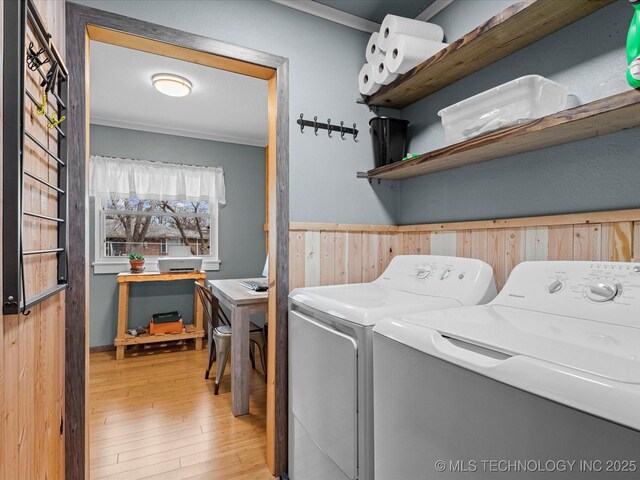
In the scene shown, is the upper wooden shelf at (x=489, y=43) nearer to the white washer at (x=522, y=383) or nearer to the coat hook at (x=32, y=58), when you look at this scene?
the white washer at (x=522, y=383)

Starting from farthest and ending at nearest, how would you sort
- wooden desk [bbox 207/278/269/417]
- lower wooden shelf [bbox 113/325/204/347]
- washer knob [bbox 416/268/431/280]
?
lower wooden shelf [bbox 113/325/204/347]
wooden desk [bbox 207/278/269/417]
washer knob [bbox 416/268/431/280]

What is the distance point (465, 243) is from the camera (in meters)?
1.73

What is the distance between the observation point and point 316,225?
1907 mm

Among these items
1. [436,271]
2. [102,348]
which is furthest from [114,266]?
[436,271]

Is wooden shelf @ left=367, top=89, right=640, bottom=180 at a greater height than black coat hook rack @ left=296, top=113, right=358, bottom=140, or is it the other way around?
black coat hook rack @ left=296, top=113, right=358, bottom=140

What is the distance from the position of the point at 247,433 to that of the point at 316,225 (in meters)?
1.42

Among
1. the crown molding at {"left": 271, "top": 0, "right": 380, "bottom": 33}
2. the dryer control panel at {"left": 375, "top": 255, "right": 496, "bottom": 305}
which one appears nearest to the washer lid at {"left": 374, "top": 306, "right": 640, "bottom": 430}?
the dryer control panel at {"left": 375, "top": 255, "right": 496, "bottom": 305}

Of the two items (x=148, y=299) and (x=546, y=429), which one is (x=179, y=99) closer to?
(x=148, y=299)

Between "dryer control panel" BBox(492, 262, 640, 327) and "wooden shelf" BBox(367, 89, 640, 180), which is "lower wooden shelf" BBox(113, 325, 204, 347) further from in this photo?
"dryer control panel" BBox(492, 262, 640, 327)

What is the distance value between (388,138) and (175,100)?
8.06 ft

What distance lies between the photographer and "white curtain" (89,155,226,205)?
388 centimetres

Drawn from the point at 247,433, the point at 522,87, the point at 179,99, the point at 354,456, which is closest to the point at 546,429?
the point at 354,456

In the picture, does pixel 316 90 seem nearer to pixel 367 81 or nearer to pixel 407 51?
pixel 367 81

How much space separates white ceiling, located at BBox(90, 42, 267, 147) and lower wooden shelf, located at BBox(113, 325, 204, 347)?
7.76 ft
